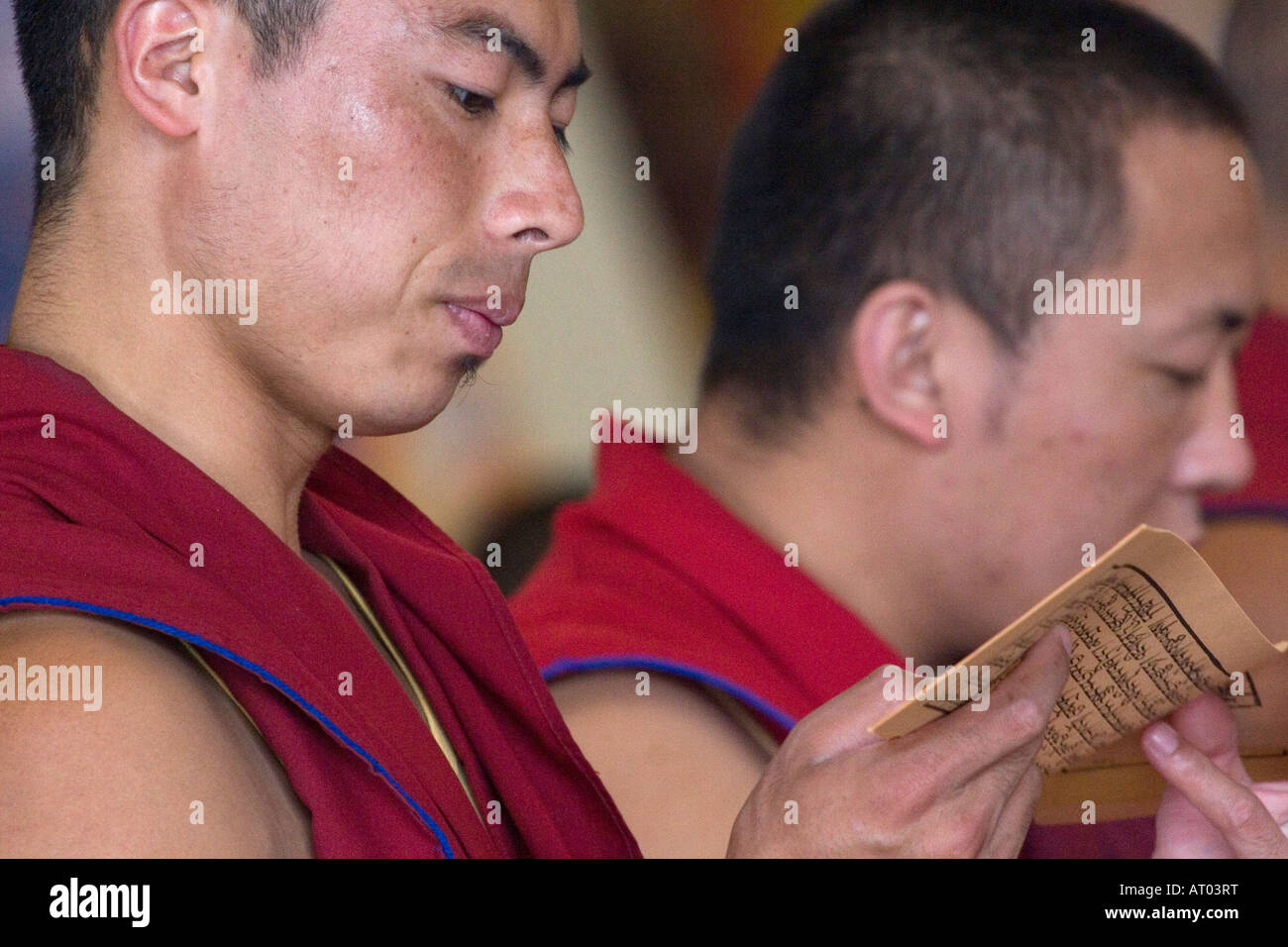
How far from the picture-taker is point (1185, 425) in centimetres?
143

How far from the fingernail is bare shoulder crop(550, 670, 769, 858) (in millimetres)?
321

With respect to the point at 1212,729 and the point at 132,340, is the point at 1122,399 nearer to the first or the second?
the point at 1212,729

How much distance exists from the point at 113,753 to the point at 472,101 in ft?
1.34

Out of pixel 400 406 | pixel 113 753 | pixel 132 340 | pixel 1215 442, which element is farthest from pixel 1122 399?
pixel 113 753

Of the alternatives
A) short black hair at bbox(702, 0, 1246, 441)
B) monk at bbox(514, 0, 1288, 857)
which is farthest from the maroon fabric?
short black hair at bbox(702, 0, 1246, 441)

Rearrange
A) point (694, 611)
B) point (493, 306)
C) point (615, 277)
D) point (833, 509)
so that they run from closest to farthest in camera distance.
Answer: point (493, 306) → point (694, 611) → point (833, 509) → point (615, 277)

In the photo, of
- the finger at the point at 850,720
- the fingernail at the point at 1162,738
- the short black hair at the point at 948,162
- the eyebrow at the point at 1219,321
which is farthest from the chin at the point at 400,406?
the eyebrow at the point at 1219,321

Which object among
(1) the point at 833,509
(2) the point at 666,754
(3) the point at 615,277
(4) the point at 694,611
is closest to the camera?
(2) the point at 666,754

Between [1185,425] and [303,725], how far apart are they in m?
1.01

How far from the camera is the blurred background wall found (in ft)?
6.93

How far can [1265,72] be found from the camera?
229cm

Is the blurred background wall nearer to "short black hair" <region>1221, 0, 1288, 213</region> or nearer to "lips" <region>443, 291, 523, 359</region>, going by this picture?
"short black hair" <region>1221, 0, 1288, 213</region>

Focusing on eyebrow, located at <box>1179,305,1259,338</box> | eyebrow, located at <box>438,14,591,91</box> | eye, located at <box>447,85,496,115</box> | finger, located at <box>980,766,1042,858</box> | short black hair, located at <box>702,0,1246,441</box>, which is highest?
short black hair, located at <box>702,0,1246,441</box>

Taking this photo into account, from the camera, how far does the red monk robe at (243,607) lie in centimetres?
64
